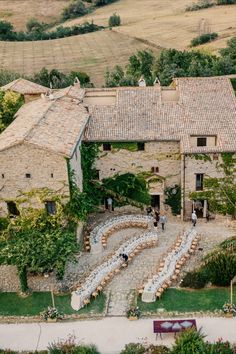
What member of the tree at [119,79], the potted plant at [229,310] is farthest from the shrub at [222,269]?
the tree at [119,79]

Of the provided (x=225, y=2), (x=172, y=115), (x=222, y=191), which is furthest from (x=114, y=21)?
(x=222, y=191)

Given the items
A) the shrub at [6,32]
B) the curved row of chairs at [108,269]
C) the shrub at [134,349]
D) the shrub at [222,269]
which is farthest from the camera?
the shrub at [6,32]

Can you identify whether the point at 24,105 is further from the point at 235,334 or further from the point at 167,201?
the point at 235,334

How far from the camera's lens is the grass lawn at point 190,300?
107 ft

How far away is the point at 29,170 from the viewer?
36.2m

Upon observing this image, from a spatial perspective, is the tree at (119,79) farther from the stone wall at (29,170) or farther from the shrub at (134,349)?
the shrub at (134,349)

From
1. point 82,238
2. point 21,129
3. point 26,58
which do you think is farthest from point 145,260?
point 26,58

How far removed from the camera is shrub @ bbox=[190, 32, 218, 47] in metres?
85.2

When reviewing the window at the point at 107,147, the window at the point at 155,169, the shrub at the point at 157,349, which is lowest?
the shrub at the point at 157,349

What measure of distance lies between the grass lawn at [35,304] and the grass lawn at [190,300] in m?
2.63

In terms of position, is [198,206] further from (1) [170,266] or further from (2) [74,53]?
(2) [74,53]

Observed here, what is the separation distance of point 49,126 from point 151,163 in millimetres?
8532

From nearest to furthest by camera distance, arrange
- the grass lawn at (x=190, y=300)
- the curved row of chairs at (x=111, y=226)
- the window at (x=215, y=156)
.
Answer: the grass lawn at (x=190, y=300), the curved row of chairs at (x=111, y=226), the window at (x=215, y=156)

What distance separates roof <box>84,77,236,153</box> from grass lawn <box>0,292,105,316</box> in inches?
510
